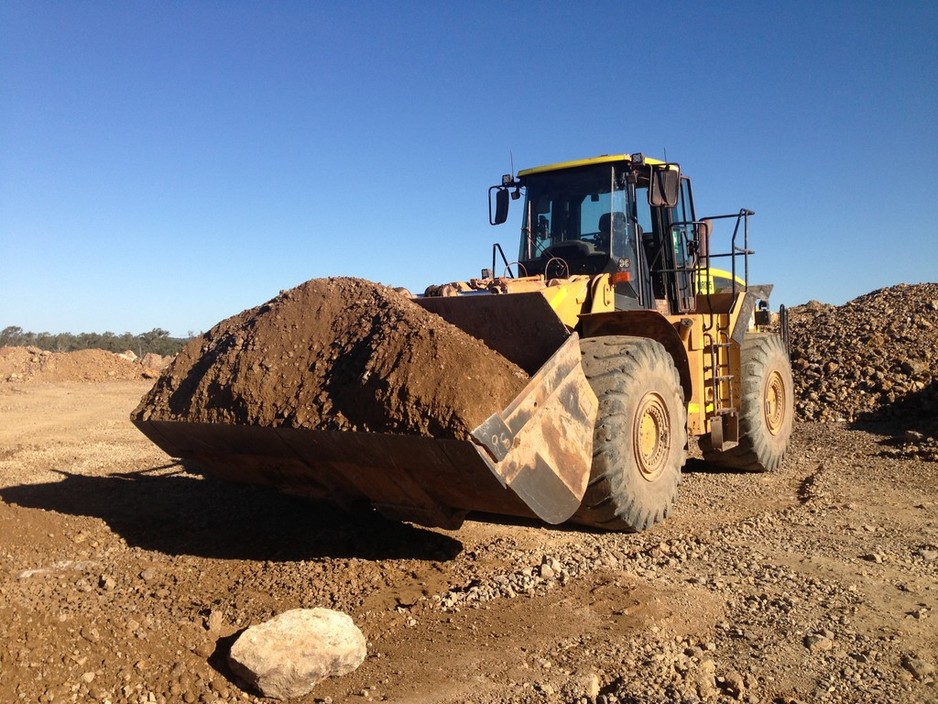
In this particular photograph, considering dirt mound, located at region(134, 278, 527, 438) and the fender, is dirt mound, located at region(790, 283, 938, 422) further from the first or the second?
dirt mound, located at region(134, 278, 527, 438)

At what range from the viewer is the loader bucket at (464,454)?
400 centimetres

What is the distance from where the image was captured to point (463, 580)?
15.0ft

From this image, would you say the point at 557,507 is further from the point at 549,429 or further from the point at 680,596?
the point at 680,596

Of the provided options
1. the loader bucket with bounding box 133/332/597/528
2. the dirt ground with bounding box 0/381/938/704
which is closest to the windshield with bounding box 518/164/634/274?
the loader bucket with bounding box 133/332/597/528

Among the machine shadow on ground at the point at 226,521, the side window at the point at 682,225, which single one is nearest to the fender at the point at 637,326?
the side window at the point at 682,225

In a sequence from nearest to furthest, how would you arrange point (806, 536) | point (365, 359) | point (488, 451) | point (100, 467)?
point (488, 451)
point (365, 359)
point (806, 536)
point (100, 467)

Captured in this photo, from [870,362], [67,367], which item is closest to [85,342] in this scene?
[67,367]

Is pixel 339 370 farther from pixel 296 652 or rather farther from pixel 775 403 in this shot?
pixel 775 403

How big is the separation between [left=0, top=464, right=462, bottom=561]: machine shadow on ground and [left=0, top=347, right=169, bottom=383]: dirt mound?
1578 centimetres

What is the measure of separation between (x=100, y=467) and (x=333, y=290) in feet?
15.7

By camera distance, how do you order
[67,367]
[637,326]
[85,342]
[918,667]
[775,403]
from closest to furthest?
[918,667] → [637,326] → [775,403] → [67,367] → [85,342]

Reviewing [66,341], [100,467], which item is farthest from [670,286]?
[66,341]

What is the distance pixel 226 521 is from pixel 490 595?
8.54 ft

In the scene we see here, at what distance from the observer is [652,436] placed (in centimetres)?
539
